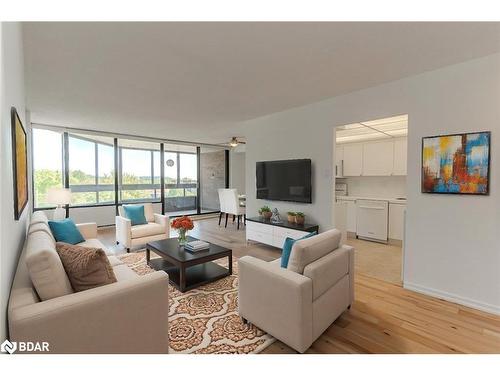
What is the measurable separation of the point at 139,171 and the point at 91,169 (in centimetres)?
114

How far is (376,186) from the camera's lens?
516 centimetres

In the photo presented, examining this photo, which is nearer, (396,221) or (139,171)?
(396,221)

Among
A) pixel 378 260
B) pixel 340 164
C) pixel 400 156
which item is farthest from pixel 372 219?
pixel 340 164

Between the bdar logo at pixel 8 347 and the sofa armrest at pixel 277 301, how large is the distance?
4.46 ft

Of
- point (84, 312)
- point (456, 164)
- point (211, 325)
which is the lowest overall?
point (211, 325)

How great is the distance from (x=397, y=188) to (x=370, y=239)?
118cm

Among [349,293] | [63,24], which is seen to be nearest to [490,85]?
[349,293]

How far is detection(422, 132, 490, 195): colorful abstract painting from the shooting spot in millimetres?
2293

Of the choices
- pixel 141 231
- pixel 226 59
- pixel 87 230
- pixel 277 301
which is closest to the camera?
pixel 277 301

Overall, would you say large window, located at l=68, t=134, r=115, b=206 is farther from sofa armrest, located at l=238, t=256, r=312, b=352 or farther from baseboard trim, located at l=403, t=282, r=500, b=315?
baseboard trim, located at l=403, t=282, r=500, b=315

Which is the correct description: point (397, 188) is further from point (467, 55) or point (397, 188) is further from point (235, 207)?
point (235, 207)

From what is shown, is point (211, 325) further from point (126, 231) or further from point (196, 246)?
point (126, 231)

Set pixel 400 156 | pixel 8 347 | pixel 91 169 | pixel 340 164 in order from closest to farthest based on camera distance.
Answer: pixel 8 347 → pixel 400 156 → pixel 340 164 → pixel 91 169

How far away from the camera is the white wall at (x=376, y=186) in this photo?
15.9ft
